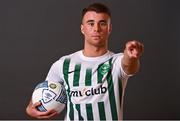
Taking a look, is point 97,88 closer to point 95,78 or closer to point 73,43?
point 95,78

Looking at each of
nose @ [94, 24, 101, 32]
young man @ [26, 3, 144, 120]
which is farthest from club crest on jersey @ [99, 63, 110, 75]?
nose @ [94, 24, 101, 32]

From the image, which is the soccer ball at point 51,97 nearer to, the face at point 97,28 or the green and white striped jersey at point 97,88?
the green and white striped jersey at point 97,88

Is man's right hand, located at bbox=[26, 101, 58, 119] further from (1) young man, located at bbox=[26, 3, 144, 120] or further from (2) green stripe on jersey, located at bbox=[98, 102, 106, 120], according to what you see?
(2) green stripe on jersey, located at bbox=[98, 102, 106, 120]

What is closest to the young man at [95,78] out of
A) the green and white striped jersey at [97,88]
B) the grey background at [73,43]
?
the green and white striped jersey at [97,88]

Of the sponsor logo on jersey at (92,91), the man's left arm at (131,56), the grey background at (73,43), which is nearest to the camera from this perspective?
the man's left arm at (131,56)

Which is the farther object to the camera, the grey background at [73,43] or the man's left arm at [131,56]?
the grey background at [73,43]

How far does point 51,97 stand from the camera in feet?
3.93

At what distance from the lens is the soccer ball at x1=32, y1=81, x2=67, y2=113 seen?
1189 mm

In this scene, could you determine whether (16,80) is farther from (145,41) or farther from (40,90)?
(40,90)

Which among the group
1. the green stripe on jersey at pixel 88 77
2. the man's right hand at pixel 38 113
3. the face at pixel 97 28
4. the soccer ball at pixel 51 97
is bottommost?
the man's right hand at pixel 38 113

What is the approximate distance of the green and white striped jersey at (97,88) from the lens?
3.74 feet

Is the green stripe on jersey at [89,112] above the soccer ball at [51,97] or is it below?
below

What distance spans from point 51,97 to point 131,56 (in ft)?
1.09

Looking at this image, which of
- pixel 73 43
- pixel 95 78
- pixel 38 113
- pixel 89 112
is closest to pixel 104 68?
pixel 95 78
